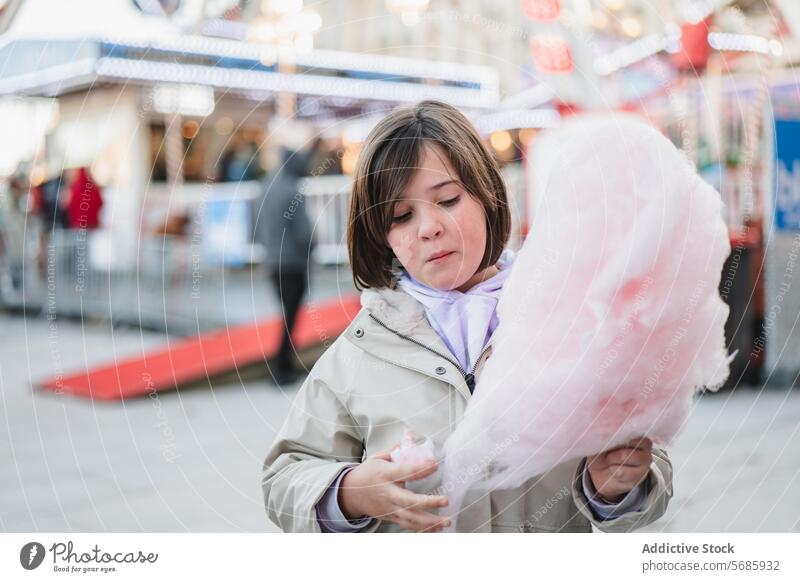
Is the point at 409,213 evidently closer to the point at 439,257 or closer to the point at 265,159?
the point at 439,257

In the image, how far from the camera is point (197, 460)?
2.83 m

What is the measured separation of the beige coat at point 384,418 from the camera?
3.56ft

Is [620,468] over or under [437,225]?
under

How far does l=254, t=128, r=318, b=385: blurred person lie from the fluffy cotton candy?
2553mm

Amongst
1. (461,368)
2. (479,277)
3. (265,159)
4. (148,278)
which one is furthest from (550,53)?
(148,278)

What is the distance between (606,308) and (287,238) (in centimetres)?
290

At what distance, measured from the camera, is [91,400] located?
348 cm

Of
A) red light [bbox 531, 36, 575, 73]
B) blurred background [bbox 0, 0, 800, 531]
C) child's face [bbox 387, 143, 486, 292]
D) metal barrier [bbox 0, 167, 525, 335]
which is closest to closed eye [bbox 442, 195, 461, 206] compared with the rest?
child's face [bbox 387, 143, 486, 292]

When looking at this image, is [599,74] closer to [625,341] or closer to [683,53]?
[683,53]

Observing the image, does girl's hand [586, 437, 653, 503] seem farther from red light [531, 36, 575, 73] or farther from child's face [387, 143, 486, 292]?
red light [531, 36, 575, 73]

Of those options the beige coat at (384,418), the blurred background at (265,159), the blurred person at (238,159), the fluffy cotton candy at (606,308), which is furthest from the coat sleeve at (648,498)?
the blurred person at (238,159)

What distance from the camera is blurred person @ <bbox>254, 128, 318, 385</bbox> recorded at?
140 inches
